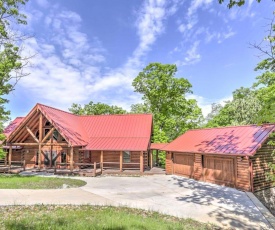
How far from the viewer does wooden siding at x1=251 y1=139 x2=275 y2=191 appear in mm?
14172

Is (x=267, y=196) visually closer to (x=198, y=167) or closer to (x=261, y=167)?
(x=261, y=167)

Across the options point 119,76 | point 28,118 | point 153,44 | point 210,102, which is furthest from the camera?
point 210,102

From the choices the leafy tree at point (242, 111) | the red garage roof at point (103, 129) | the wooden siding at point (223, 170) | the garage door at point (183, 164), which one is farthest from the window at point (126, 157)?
the leafy tree at point (242, 111)

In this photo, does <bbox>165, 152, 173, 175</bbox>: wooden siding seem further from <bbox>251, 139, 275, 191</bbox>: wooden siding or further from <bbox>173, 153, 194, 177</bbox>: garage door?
<bbox>251, 139, 275, 191</bbox>: wooden siding

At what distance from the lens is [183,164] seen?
2002cm

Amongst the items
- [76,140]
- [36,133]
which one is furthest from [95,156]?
[36,133]

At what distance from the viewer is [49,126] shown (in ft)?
78.5

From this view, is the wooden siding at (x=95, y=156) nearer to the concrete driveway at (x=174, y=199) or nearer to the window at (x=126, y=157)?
the window at (x=126, y=157)

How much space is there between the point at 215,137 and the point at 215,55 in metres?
8.56

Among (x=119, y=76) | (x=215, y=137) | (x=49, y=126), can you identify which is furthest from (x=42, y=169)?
(x=119, y=76)

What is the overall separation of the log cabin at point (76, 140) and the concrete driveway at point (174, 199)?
23.2 feet

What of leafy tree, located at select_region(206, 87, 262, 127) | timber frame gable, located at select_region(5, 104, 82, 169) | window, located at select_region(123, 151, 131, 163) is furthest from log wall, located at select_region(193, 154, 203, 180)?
leafy tree, located at select_region(206, 87, 262, 127)

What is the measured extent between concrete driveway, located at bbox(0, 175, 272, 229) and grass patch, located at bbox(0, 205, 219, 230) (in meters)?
1.10

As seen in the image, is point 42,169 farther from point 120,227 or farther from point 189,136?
point 120,227
